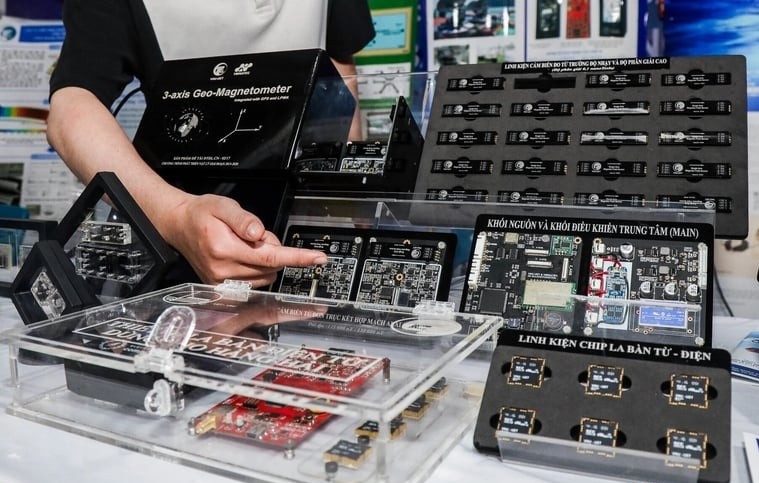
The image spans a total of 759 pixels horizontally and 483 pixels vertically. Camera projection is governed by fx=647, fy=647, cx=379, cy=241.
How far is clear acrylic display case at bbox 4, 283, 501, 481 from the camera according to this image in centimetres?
65

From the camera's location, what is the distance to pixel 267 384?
66 centimetres

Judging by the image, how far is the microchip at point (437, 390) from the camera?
0.78 m

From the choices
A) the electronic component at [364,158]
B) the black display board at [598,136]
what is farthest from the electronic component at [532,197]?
the electronic component at [364,158]

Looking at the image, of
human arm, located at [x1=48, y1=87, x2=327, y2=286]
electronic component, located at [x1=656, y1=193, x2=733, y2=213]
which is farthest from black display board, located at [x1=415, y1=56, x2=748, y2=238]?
human arm, located at [x1=48, y1=87, x2=327, y2=286]

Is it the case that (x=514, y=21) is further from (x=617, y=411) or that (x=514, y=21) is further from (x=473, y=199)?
(x=617, y=411)

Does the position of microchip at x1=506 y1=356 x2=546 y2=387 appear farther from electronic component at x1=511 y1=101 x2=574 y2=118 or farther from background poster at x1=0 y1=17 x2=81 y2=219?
background poster at x1=0 y1=17 x2=81 y2=219

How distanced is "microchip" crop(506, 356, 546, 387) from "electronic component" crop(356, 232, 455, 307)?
0.99 ft

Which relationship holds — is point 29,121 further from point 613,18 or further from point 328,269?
point 613,18

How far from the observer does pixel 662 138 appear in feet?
3.65

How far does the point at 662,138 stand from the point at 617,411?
619 millimetres

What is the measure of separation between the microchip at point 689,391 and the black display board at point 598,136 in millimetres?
416

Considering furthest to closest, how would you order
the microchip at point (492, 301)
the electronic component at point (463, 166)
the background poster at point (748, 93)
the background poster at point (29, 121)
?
1. the background poster at point (29, 121)
2. the background poster at point (748, 93)
3. the electronic component at point (463, 166)
4. the microchip at point (492, 301)

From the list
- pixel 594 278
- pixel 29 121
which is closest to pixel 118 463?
pixel 594 278

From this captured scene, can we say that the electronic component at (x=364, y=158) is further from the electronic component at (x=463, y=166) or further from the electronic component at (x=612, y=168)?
the electronic component at (x=612, y=168)
